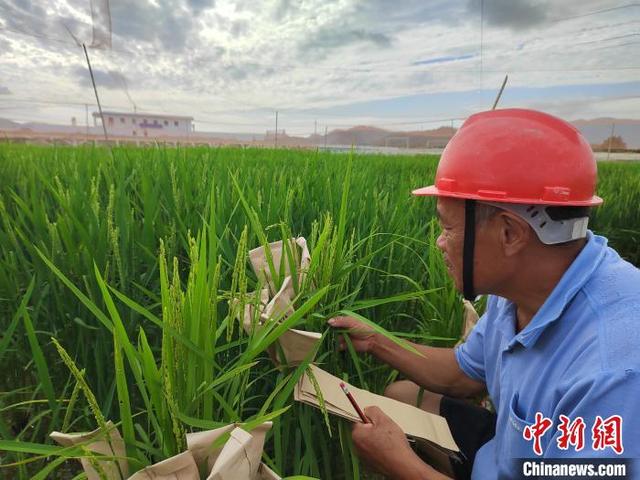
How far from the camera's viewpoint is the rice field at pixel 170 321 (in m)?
0.63

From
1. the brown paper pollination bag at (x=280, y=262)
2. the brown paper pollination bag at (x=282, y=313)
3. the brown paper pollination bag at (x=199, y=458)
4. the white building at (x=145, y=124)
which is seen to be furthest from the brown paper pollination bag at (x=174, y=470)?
the white building at (x=145, y=124)

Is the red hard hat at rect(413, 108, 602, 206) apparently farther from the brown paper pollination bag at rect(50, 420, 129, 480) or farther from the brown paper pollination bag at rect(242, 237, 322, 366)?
the brown paper pollination bag at rect(50, 420, 129, 480)

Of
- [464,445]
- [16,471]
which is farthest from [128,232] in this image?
[464,445]

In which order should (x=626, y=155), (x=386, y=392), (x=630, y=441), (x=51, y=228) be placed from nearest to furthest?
(x=630, y=441) < (x=51, y=228) < (x=386, y=392) < (x=626, y=155)

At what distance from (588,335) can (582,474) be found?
0.24 metres

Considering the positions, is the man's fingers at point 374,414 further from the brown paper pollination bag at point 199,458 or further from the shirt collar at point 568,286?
the brown paper pollination bag at point 199,458

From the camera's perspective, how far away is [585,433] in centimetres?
75

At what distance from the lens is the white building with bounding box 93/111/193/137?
112ft

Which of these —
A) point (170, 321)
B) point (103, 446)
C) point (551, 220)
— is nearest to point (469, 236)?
point (551, 220)

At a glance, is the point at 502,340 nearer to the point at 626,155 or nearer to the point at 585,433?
the point at 585,433

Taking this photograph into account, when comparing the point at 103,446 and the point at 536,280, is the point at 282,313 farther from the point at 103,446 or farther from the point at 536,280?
the point at 536,280

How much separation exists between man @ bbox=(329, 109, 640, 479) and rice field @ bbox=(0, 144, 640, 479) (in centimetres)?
18

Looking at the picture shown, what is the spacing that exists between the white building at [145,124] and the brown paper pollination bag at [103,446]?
34.6 m

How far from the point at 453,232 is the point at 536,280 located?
21 centimetres
